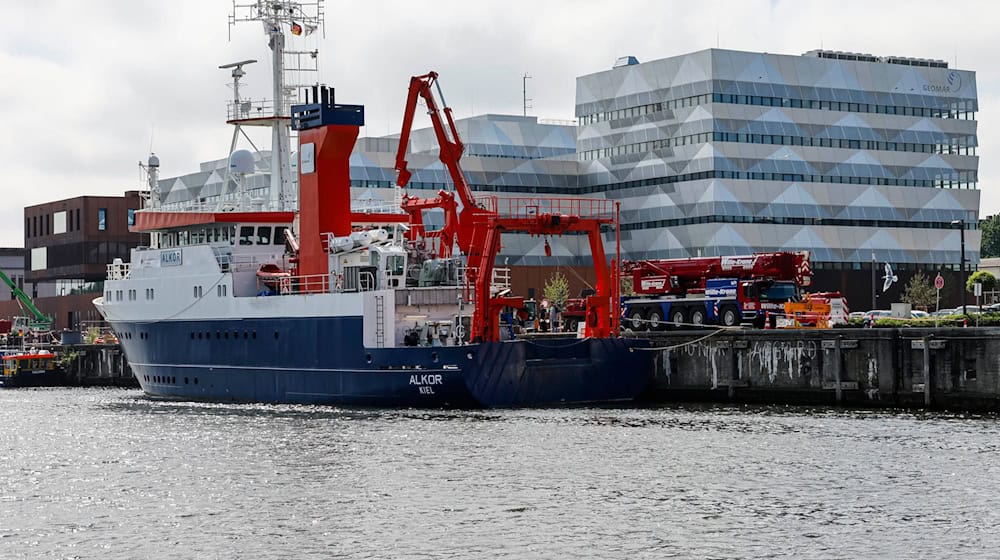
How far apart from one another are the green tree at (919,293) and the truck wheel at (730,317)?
4624 centimetres

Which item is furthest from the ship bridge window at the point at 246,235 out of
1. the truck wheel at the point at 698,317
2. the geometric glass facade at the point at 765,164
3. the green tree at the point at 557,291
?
A: the geometric glass facade at the point at 765,164

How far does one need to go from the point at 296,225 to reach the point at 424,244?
6883 millimetres

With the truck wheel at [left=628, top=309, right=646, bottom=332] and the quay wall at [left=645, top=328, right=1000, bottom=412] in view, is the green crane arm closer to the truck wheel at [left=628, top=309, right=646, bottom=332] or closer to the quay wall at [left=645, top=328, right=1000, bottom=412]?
the truck wheel at [left=628, top=309, right=646, bottom=332]

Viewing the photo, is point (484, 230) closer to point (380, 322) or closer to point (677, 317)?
point (380, 322)

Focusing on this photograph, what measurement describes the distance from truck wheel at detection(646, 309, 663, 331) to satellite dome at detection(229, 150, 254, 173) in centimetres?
1805

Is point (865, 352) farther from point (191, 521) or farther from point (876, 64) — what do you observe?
point (876, 64)

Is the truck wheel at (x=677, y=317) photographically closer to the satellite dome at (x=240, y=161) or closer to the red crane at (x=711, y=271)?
the red crane at (x=711, y=271)

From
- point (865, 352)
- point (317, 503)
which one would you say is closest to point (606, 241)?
point (865, 352)

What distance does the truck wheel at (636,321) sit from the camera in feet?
204

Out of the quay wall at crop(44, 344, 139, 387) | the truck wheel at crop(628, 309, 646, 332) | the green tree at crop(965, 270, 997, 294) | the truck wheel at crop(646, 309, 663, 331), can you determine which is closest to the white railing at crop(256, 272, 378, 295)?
the truck wheel at crop(628, 309, 646, 332)

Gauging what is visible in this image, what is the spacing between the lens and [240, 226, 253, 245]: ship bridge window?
59.8 meters

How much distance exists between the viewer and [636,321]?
203 ft

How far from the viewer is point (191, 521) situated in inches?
1224

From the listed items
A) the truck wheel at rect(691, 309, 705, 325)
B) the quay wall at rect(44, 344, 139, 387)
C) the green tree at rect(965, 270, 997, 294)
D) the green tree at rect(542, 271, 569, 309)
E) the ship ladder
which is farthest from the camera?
the green tree at rect(542, 271, 569, 309)
